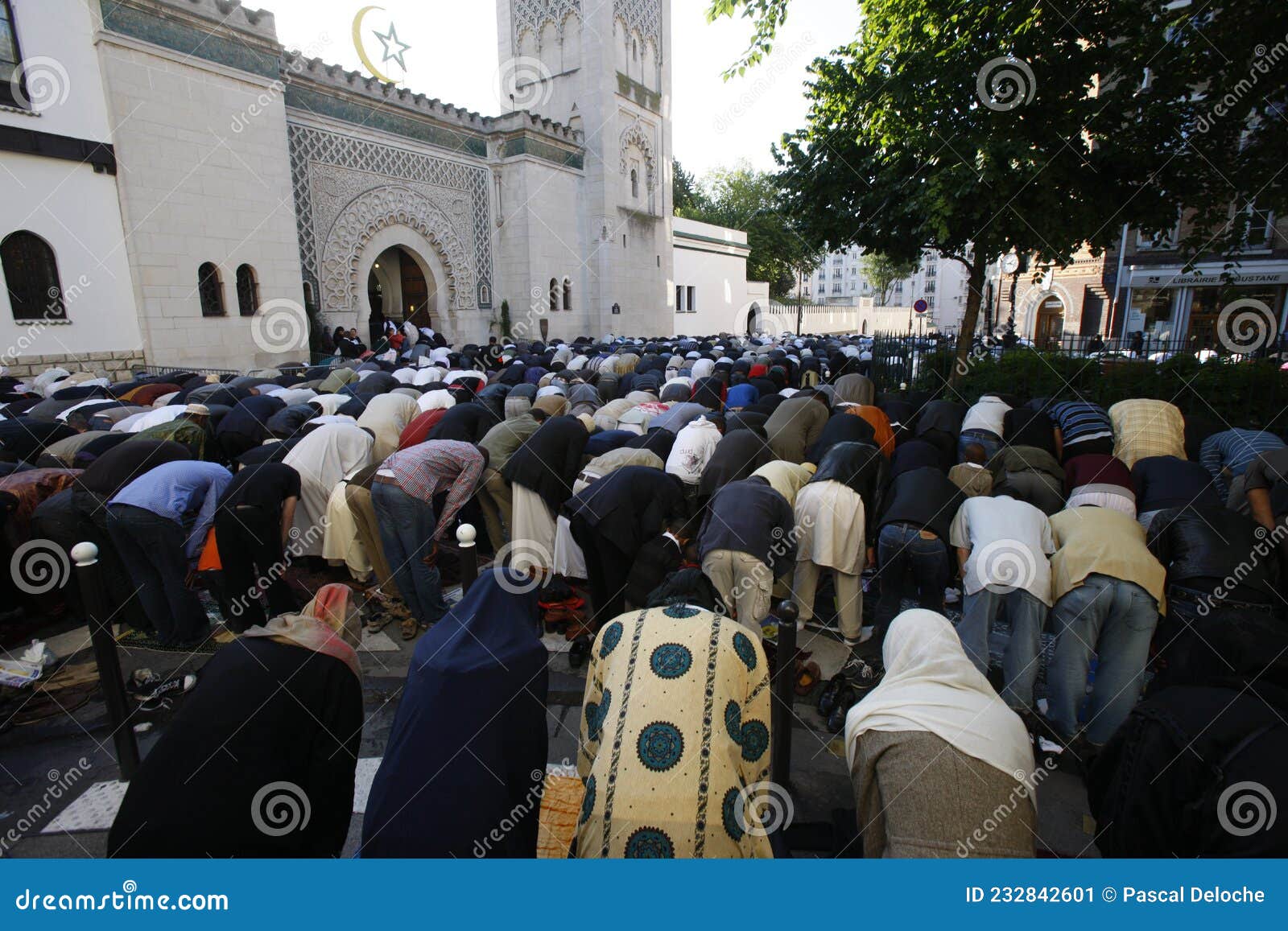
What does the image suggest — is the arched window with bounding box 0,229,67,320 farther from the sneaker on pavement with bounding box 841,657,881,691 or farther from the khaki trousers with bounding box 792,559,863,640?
the sneaker on pavement with bounding box 841,657,881,691

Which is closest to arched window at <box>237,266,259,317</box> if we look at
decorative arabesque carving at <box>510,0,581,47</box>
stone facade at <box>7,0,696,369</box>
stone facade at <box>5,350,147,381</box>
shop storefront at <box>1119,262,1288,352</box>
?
stone facade at <box>7,0,696,369</box>

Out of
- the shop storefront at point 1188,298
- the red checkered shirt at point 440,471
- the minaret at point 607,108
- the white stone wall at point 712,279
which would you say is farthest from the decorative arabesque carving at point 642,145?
the red checkered shirt at point 440,471

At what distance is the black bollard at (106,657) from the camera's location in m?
2.99

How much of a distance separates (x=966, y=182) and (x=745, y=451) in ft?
9.90

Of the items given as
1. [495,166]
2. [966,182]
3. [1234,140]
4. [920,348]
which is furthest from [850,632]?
[495,166]

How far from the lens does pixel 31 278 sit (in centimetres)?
968

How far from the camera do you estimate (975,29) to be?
5.50 metres

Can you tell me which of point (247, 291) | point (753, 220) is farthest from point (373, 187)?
point (753, 220)

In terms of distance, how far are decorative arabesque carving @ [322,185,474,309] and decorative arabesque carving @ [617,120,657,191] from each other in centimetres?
723

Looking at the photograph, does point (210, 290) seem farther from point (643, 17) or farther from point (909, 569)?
point (643, 17)

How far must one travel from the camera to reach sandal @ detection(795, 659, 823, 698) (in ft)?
12.2

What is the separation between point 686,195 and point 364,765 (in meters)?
41.6

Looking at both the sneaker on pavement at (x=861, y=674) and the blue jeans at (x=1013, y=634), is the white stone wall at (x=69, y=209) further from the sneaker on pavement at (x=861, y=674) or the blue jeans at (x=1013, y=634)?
the blue jeans at (x=1013, y=634)

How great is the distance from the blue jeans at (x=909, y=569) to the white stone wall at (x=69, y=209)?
12.3 m
